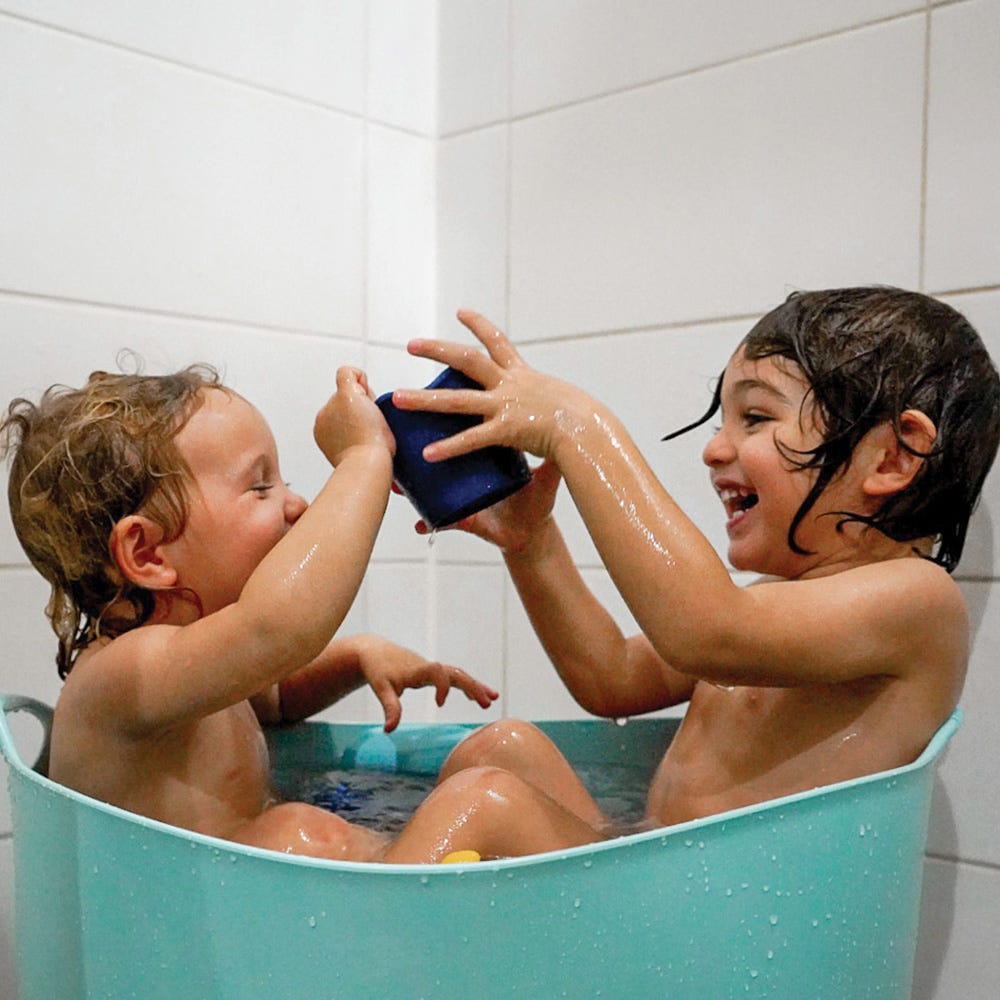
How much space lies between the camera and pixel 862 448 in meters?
0.85

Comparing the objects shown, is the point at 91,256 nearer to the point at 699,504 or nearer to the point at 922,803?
the point at 699,504

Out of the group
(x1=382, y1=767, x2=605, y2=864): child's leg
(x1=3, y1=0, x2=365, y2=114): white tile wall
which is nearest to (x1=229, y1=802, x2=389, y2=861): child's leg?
(x1=382, y1=767, x2=605, y2=864): child's leg

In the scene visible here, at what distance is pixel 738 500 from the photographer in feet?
3.00

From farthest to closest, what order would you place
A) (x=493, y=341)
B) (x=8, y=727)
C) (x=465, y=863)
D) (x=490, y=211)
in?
(x=490, y=211) < (x=493, y=341) < (x=8, y=727) < (x=465, y=863)

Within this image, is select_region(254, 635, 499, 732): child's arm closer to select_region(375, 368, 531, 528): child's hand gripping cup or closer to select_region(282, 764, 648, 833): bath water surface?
select_region(282, 764, 648, 833): bath water surface

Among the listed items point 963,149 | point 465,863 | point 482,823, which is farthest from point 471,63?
point 465,863

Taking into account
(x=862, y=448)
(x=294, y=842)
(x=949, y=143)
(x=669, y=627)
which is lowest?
(x=294, y=842)

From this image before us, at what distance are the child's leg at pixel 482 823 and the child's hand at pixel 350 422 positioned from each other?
0.25 metres

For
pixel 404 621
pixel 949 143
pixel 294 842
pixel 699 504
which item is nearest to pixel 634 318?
pixel 699 504

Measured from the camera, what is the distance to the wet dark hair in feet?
2.75

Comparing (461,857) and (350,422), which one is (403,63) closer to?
(350,422)

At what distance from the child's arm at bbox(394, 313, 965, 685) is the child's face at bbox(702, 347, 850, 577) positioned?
0.08 m

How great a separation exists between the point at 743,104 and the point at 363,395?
1.86 ft

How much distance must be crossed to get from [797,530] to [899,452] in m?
0.09
